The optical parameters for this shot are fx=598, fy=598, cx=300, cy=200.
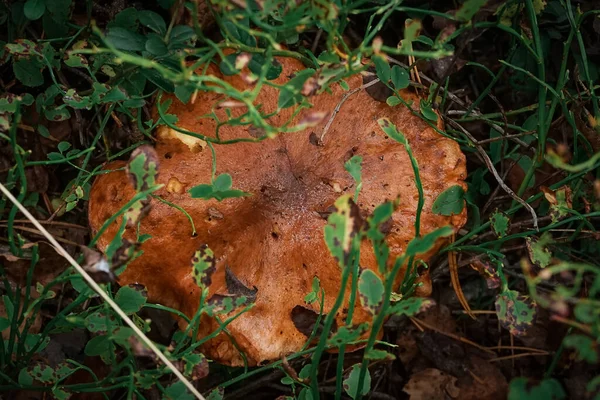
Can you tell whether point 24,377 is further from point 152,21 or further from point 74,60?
point 152,21

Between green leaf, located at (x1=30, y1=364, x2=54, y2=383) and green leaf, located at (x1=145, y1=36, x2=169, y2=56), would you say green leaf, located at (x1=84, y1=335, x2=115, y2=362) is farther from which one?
green leaf, located at (x1=145, y1=36, x2=169, y2=56)

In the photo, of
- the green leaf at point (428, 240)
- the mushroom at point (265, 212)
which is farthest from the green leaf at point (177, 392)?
the green leaf at point (428, 240)

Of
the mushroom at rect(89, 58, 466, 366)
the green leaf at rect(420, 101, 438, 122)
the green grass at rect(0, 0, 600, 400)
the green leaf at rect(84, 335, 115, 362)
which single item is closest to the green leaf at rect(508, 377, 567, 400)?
the green grass at rect(0, 0, 600, 400)

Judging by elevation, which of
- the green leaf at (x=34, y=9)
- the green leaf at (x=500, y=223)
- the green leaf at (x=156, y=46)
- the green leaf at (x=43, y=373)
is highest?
the green leaf at (x=34, y=9)

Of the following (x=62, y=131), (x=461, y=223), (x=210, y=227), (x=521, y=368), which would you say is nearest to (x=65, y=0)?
→ (x=62, y=131)

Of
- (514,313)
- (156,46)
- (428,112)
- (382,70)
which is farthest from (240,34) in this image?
(514,313)

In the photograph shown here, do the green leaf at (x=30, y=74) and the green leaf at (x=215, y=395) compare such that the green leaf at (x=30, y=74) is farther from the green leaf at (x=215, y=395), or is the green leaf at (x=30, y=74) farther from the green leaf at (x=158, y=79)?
→ the green leaf at (x=215, y=395)
